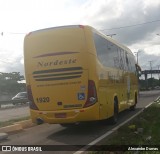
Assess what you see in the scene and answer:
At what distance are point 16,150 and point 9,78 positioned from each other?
71205mm

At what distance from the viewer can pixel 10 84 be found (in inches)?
3068

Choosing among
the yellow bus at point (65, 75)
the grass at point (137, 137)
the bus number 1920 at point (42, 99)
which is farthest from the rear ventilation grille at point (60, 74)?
the grass at point (137, 137)

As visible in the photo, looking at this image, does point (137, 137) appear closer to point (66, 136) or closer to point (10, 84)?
point (66, 136)

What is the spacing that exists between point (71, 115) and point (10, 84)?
66.7m

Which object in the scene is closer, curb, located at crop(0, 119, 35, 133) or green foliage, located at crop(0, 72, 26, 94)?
curb, located at crop(0, 119, 35, 133)

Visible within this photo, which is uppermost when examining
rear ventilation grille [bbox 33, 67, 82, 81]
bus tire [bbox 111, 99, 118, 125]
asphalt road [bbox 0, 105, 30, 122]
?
rear ventilation grille [bbox 33, 67, 82, 81]

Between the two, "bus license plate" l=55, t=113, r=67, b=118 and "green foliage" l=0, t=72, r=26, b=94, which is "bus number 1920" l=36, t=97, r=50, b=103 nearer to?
"bus license plate" l=55, t=113, r=67, b=118

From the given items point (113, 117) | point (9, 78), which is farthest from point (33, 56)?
point (9, 78)

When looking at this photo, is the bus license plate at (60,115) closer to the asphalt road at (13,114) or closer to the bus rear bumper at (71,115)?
the bus rear bumper at (71,115)

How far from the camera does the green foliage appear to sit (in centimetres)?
7700

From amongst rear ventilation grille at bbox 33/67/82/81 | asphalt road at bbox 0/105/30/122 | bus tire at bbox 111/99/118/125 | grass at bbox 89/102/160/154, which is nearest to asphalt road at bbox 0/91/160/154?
bus tire at bbox 111/99/118/125

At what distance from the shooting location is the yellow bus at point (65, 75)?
Answer: 41.4 feet

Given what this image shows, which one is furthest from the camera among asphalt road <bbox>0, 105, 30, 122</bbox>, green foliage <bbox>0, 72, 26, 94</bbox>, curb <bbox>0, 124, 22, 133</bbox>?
green foliage <bbox>0, 72, 26, 94</bbox>

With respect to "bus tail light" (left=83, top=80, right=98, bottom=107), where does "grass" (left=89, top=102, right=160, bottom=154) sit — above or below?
below
